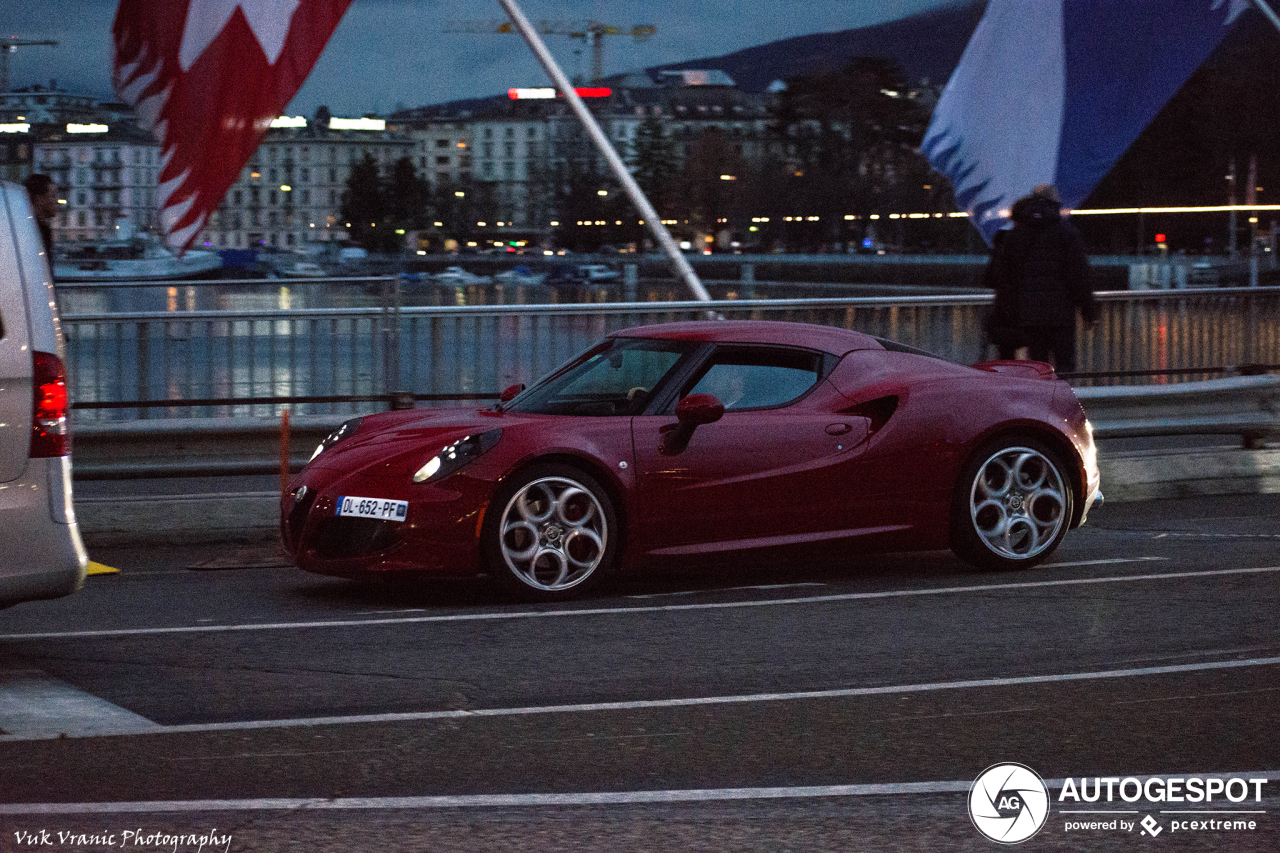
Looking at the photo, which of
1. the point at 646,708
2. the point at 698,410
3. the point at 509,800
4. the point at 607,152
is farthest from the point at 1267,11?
the point at 509,800

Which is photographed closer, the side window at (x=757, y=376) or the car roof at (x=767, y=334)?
the side window at (x=757, y=376)

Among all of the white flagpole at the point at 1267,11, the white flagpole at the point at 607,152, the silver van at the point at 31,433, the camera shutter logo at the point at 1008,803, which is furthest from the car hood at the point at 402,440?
the white flagpole at the point at 1267,11

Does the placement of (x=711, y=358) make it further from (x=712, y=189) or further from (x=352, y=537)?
(x=712, y=189)

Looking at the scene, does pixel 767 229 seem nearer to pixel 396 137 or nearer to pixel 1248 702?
pixel 396 137

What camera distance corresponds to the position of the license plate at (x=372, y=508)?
786 centimetres

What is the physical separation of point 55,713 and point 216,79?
8.82 m

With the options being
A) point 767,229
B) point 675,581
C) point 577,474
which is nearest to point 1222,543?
point 675,581

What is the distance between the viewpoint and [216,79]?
13.9 meters

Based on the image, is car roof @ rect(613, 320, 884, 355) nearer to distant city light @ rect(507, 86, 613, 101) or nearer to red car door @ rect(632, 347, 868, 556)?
red car door @ rect(632, 347, 868, 556)

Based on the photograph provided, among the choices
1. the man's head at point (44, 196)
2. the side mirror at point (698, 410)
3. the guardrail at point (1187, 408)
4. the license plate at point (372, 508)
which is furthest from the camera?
the guardrail at point (1187, 408)

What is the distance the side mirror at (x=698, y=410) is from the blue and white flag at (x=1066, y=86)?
25.9 feet

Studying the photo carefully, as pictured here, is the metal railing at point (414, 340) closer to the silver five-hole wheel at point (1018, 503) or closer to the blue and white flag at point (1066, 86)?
Result: the blue and white flag at point (1066, 86)

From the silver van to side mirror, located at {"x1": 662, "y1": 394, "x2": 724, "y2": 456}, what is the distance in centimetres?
287

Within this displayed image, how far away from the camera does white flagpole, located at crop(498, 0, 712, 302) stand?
51.5ft
